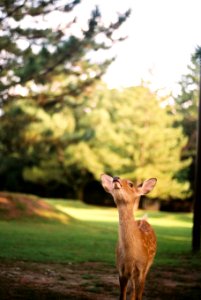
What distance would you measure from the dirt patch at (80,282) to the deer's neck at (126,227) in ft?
5.16

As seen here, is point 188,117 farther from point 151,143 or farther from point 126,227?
point 126,227

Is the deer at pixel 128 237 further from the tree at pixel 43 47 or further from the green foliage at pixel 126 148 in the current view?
the green foliage at pixel 126 148

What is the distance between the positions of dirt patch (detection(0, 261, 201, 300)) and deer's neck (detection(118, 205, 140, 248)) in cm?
157

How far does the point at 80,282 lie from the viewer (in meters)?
6.84

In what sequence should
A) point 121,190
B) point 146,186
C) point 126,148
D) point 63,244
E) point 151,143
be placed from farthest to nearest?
point 126,148
point 151,143
point 63,244
point 146,186
point 121,190

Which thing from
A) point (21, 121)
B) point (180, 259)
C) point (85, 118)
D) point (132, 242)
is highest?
point (85, 118)

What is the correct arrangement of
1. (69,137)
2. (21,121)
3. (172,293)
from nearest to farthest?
(172,293) → (21,121) → (69,137)

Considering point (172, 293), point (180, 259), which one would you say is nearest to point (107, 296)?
point (172, 293)

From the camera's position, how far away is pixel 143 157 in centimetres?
3331

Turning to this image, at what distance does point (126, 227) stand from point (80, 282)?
270 cm

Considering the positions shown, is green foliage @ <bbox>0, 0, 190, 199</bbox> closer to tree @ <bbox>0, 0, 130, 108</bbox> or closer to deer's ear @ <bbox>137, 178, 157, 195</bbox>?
tree @ <bbox>0, 0, 130, 108</bbox>

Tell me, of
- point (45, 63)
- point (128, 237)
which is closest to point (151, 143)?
point (45, 63)

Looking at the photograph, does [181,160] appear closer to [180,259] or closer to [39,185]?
[39,185]

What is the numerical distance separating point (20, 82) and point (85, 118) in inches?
852
